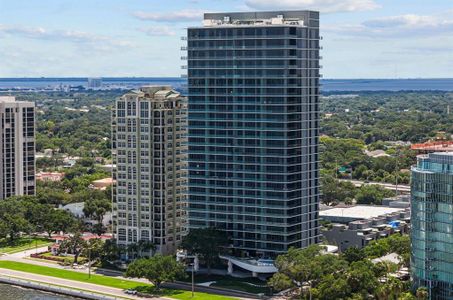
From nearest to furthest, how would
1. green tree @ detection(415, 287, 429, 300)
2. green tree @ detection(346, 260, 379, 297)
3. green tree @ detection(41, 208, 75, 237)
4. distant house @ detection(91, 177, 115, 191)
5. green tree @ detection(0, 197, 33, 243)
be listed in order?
green tree @ detection(415, 287, 429, 300), green tree @ detection(346, 260, 379, 297), green tree @ detection(0, 197, 33, 243), green tree @ detection(41, 208, 75, 237), distant house @ detection(91, 177, 115, 191)

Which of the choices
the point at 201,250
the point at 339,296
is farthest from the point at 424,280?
the point at 201,250

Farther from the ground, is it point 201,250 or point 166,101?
point 166,101

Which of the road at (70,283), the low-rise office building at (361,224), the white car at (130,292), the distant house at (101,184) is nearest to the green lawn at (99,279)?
the road at (70,283)

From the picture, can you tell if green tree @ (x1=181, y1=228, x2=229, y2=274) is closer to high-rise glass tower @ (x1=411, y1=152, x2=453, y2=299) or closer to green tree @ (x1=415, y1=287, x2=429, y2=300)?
high-rise glass tower @ (x1=411, y1=152, x2=453, y2=299)

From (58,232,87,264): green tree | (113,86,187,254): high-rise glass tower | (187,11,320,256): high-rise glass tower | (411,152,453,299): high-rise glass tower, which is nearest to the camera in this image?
(411,152,453,299): high-rise glass tower

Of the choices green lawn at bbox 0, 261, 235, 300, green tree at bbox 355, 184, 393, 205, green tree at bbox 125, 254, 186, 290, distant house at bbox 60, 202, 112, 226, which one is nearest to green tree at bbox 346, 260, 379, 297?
green lawn at bbox 0, 261, 235, 300

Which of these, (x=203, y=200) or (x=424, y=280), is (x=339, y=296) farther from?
(x=203, y=200)
